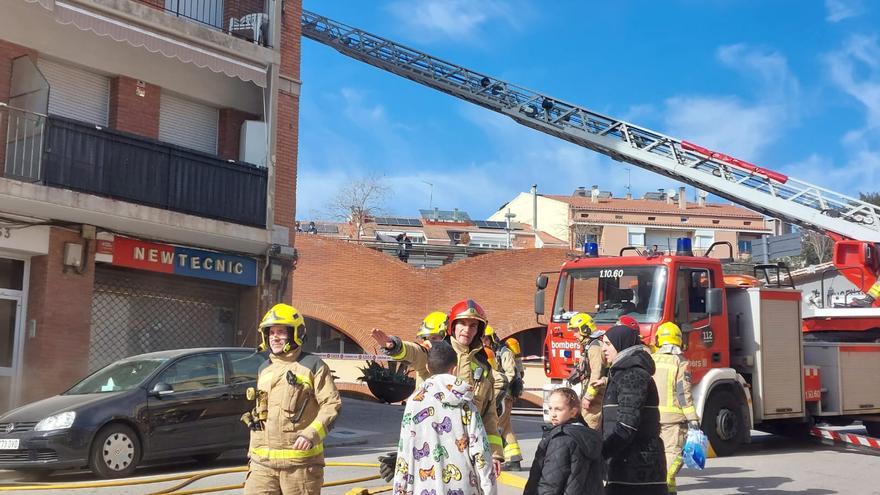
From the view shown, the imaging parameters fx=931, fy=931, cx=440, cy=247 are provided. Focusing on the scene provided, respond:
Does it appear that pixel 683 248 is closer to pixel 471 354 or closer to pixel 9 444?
pixel 471 354

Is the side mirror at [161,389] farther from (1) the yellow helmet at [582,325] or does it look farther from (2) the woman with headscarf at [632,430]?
(2) the woman with headscarf at [632,430]

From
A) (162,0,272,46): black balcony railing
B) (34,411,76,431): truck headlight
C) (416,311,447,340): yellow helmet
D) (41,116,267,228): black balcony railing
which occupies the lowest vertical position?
(34,411,76,431): truck headlight

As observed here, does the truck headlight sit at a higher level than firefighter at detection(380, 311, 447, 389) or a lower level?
lower

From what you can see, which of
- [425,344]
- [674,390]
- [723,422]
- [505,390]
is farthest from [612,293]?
[425,344]

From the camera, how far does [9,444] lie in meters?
9.60

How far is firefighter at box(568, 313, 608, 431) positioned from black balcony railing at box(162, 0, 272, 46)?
905cm

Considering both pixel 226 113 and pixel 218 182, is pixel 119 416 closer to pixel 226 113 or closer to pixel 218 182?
pixel 218 182

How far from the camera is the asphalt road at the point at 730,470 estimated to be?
31.7 ft

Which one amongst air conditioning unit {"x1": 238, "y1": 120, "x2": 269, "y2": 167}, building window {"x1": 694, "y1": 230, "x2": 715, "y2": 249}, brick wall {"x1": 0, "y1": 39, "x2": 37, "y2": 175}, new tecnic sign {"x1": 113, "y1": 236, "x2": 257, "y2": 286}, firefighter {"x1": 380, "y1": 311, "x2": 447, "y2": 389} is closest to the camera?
firefighter {"x1": 380, "y1": 311, "x2": 447, "y2": 389}

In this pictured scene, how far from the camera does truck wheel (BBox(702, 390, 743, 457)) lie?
1205 cm

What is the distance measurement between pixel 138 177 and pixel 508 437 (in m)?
7.47

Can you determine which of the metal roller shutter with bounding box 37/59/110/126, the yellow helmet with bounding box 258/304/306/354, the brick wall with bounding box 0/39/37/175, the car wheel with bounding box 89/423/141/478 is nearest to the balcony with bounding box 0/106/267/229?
the brick wall with bounding box 0/39/37/175

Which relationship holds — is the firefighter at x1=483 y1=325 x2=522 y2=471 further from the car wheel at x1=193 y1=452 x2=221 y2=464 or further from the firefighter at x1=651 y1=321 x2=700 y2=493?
the car wheel at x1=193 y1=452 x2=221 y2=464

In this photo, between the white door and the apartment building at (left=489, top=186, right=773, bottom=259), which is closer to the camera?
the white door
